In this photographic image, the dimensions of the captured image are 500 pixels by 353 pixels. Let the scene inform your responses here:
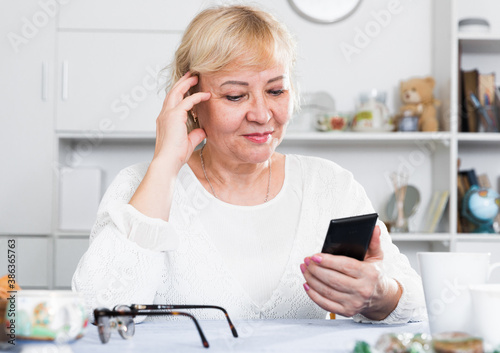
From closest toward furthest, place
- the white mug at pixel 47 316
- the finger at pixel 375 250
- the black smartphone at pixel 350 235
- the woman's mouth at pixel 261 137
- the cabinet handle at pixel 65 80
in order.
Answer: the white mug at pixel 47 316 < the black smartphone at pixel 350 235 < the finger at pixel 375 250 < the woman's mouth at pixel 261 137 < the cabinet handle at pixel 65 80

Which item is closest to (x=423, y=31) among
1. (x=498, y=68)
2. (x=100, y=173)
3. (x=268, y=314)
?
(x=498, y=68)

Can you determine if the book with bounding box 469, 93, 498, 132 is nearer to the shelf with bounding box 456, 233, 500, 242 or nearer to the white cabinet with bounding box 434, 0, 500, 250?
the white cabinet with bounding box 434, 0, 500, 250

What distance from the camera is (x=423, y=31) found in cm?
294

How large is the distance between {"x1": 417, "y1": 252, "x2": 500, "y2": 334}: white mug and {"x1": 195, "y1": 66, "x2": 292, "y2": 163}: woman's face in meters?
0.62

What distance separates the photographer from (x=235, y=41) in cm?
140

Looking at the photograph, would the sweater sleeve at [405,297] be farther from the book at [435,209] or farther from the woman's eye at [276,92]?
the book at [435,209]

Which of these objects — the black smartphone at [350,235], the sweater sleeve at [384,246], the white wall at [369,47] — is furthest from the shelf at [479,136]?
the black smartphone at [350,235]

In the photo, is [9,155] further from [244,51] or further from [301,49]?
[244,51]

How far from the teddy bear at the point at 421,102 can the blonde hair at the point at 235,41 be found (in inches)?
54.7

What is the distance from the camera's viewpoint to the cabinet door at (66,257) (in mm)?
2658

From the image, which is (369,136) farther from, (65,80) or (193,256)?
(193,256)

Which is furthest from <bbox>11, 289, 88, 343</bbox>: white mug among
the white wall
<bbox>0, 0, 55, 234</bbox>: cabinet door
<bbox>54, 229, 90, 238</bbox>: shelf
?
the white wall

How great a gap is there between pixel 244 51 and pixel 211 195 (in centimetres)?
36

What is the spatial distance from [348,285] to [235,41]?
646 millimetres
